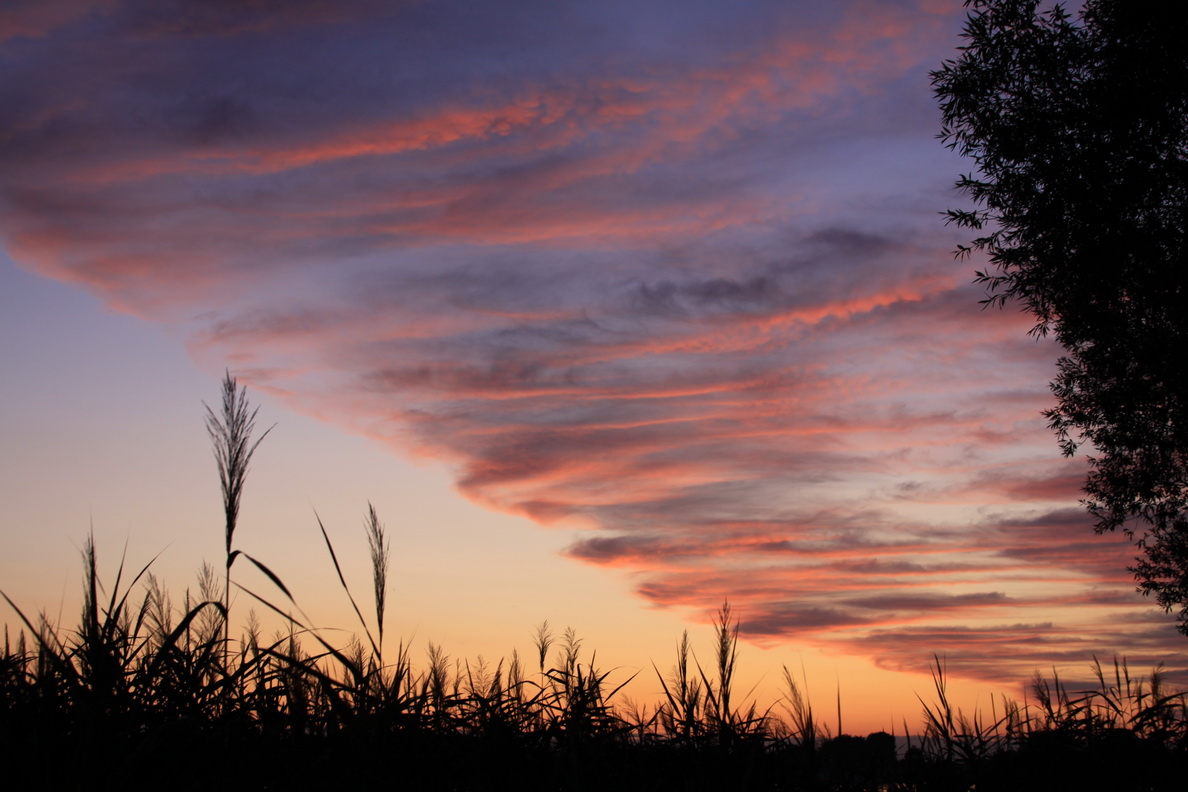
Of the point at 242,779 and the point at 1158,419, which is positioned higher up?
the point at 1158,419

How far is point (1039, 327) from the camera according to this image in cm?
1609

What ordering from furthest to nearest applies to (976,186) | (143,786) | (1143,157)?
(976,186) < (1143,157) < (143,786)

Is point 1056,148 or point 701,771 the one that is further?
point 1056,148

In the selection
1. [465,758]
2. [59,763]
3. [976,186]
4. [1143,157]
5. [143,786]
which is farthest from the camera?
[976,186]

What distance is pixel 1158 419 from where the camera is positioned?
15984mm

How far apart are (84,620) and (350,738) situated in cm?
157

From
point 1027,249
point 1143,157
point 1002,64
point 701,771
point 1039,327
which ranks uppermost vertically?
point 1002,64

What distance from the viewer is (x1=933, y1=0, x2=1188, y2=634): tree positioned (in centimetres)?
1480

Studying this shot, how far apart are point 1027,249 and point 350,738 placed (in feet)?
50.7

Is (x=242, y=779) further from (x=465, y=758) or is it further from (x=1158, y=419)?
(x=1158, y=419)

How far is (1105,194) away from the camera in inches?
589

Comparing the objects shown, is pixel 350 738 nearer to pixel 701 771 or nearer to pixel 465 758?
pixel 465 758

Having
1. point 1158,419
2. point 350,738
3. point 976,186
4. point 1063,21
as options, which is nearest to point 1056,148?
point 976,186

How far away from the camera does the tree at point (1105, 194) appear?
14797 mm
